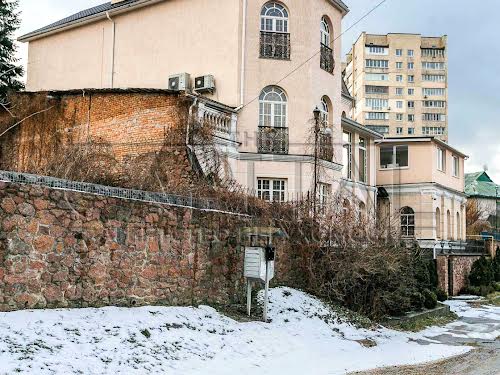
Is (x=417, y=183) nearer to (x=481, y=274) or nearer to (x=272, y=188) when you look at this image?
(x=481, y=274)

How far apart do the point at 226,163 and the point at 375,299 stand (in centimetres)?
651

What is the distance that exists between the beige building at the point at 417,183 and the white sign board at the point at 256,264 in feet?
65.8

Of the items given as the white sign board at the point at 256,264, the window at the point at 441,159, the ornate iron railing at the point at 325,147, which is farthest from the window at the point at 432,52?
the white sign board at the point at 256,264

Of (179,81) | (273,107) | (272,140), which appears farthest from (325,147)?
(179,81)

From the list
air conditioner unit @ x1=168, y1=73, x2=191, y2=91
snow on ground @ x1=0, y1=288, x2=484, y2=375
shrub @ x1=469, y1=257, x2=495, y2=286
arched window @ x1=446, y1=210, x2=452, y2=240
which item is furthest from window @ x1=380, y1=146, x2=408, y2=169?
snow on ground @ x1=0, y1=288, x2=484, y2=375

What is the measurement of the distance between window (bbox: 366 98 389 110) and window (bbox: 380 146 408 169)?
57.6 m

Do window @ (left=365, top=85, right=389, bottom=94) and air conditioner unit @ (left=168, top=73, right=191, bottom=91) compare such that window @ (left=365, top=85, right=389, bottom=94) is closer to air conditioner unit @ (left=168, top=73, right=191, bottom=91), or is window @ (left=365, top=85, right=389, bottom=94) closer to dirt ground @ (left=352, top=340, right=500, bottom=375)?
air conditioner unit @ (left=168, top=73, right=191, bottom=91)

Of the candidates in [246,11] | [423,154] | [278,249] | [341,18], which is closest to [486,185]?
[423,154]

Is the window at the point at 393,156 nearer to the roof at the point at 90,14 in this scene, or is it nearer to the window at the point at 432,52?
the roof at the point at 90,14

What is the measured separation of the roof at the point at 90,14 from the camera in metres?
23.5

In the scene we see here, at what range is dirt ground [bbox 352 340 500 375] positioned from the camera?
10427 mm

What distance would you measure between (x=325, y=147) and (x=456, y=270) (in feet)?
31.8

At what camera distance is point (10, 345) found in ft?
25.4

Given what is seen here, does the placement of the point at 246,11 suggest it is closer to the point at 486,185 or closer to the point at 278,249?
the point at 278,249
